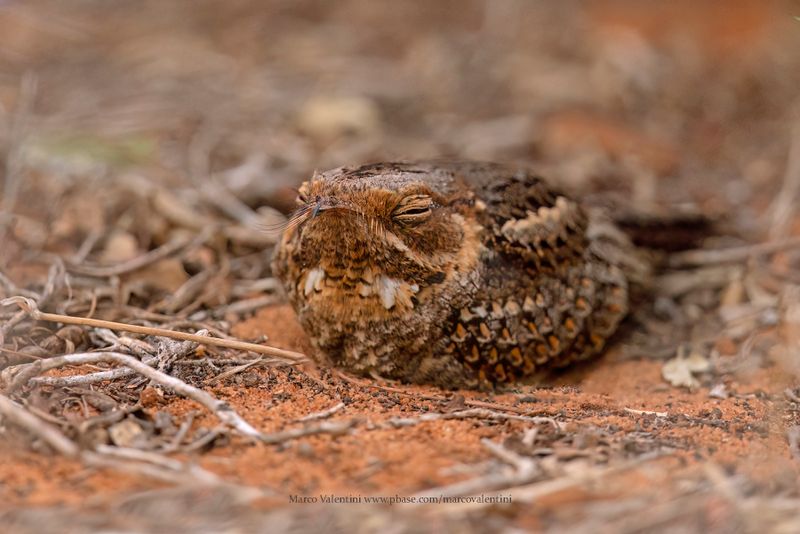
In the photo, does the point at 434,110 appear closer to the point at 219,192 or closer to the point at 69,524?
the point at 219,192

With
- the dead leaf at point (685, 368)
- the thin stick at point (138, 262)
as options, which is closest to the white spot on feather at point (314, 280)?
the thin stick at point (138, 262)

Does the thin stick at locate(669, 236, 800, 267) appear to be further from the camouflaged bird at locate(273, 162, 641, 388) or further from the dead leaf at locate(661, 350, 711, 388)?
the camouflaged bird at locate(273, 162, 641, 388)

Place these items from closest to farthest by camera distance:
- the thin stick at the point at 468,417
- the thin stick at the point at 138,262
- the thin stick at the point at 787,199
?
the thin stick at the point at 468,417, the thin stick at the point at 138,262, the thin stick at the point at 787,199

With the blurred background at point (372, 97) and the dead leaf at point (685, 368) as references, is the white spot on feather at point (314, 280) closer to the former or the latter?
the blurred background at point (372, 97)

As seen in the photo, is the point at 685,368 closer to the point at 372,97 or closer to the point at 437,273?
the point at 437,273

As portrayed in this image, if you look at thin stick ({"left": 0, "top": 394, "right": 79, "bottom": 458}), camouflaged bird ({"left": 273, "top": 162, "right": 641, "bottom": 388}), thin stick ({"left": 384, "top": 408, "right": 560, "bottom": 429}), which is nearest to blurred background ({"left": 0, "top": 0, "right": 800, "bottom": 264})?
camouflaged bird ({"left": 273, "top": 162, "right": 641, "bottom": 388})
